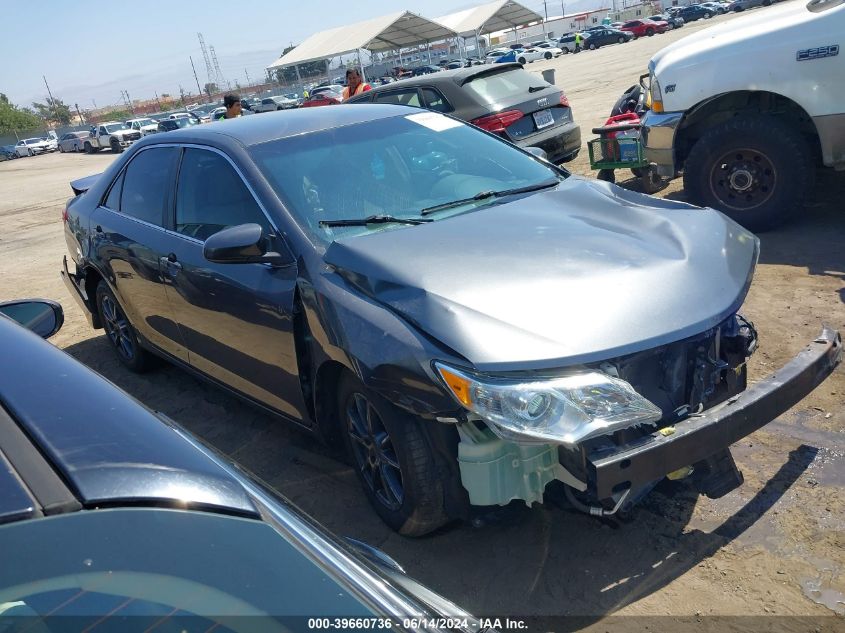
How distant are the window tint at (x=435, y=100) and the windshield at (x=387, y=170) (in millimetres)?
5081

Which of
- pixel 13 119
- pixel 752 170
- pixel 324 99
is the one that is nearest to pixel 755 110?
pixel 752 170

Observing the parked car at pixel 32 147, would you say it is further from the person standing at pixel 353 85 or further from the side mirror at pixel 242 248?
the side mirror at pixel 242 248

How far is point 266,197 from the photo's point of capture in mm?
3377

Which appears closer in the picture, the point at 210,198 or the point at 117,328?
the point at 210,198

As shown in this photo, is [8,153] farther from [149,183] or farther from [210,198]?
[210,198]

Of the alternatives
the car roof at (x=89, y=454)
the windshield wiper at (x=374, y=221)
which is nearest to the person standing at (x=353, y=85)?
the windshield wiper at (x=374, y=221)

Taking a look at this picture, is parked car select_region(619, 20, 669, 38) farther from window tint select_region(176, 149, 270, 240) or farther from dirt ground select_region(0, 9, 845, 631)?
window tint select_region(176, 149, 270, 240)

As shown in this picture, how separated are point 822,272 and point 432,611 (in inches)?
181

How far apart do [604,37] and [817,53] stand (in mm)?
57246

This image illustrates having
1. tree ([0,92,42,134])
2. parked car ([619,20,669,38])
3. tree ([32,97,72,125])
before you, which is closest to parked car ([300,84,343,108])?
parked car ([619,20,669,38])

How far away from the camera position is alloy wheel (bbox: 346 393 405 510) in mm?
2969

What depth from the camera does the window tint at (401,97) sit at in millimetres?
9438

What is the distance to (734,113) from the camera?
6195mm

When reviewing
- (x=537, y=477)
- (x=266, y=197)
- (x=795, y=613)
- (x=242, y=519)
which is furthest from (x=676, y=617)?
(x=266, y=197)
